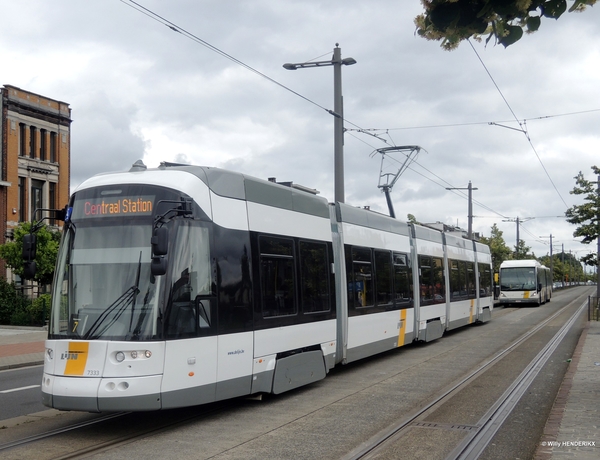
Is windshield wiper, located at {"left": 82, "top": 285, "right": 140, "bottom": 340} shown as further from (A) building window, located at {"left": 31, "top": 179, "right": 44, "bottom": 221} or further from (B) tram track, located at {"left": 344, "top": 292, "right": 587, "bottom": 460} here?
(A) building window, located at {"left": 31, "top": 179, "right": 44, "bottom": 221}

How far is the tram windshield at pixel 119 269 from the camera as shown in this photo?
803 centimetres

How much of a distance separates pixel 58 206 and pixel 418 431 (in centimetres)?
3670

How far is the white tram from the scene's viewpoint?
311 inches

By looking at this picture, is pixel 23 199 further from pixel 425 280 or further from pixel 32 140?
pixel 425 280

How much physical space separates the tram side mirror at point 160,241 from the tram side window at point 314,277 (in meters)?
3.68

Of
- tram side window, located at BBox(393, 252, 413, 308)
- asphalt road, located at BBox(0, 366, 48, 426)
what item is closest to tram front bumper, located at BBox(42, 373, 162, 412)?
asphalt road, located at BBox(0, 366, 48, 426)

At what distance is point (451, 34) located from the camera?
611 centimetres

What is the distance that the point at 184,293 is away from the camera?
8305 millimetres

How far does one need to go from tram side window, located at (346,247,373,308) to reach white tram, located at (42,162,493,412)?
1.27 m

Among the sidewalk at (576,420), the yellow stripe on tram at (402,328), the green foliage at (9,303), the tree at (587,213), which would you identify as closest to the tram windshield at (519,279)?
the tree at (587,213)

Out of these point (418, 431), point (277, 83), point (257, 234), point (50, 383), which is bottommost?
point (418, 431)

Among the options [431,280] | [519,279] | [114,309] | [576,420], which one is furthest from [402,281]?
[519,279]

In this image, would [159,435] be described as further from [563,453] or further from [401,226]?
[401,226]

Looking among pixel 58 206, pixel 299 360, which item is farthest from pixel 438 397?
pixel 58 206
